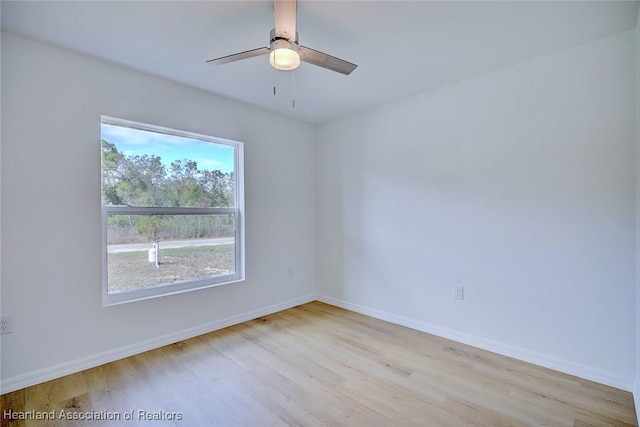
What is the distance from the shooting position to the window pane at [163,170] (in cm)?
254

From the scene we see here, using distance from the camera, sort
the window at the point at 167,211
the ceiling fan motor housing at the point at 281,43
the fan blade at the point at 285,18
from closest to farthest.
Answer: the fan blade at the point at 285,18 < the ceiling fan motor housing at the point at 281,43 < the window at the point at 167,211

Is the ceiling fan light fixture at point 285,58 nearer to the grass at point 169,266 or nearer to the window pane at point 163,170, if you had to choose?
the window pane at point 163,170

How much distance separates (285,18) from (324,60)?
0.32 meters

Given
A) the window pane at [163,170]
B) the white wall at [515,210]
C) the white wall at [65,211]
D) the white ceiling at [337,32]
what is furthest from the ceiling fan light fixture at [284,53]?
the white wall at [515,210]

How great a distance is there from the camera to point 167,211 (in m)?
2.84

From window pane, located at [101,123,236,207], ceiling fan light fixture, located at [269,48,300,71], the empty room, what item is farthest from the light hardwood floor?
ceiling fan light fixture, located at [269,48,300,71]

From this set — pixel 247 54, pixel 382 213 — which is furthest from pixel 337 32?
pixel 382 213

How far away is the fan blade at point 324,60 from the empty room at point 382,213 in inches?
1.0

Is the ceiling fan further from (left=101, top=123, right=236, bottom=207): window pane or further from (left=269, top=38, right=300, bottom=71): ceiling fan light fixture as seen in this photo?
(left=101, top=123, right=236, bottom=207): window pane

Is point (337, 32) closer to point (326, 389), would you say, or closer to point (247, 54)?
point (247, 54)

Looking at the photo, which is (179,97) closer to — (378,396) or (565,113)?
(378,396)

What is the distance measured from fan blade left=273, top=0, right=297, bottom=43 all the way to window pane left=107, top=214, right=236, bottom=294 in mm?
1959

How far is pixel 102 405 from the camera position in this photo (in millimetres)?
1888

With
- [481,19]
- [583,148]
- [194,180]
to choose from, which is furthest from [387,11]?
[194,180]
